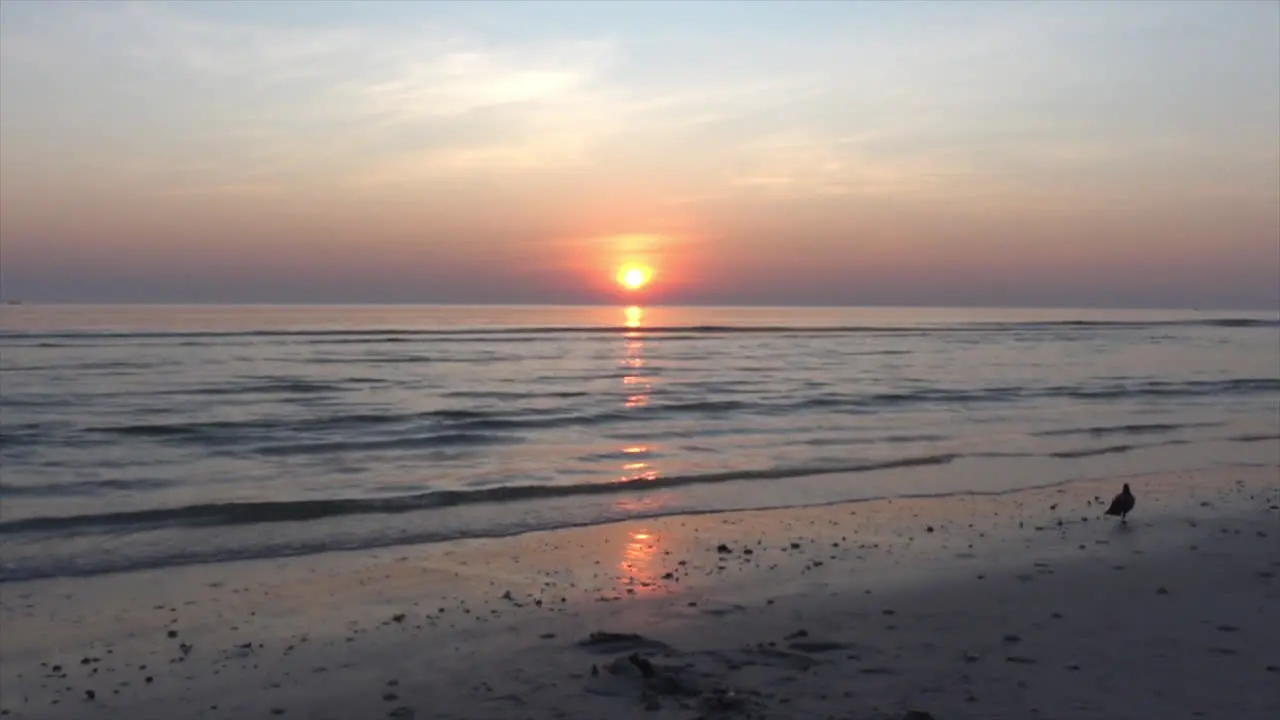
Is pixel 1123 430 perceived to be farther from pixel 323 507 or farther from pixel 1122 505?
pixel 323 507

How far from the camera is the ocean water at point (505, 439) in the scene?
45.7ft

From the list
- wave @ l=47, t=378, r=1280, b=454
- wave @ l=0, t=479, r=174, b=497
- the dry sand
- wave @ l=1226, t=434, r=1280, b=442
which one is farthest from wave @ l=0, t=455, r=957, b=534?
wave @ l=1226, t=434, r=1280, b=442

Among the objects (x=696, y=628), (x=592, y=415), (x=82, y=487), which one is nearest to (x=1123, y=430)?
(x=592, y=415)

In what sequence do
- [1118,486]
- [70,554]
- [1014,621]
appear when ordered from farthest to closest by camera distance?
[1118,486]
[70,554]
[1014,621]

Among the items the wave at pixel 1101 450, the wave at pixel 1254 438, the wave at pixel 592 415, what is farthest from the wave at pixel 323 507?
the wave at pixel 1254 438

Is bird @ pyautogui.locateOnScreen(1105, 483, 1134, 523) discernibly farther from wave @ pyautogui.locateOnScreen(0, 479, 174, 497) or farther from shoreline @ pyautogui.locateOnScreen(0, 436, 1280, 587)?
wave @ pyautogui.locateOnScreen(0, 479, 174, 497)

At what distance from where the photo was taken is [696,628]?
8359mm

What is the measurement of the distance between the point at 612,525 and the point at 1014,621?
19.7 feet

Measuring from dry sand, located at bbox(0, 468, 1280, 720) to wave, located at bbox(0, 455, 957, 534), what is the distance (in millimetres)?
2761

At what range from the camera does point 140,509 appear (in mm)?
14453

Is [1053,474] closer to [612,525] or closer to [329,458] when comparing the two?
[612,525]

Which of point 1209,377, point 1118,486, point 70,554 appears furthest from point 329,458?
point 1209,377

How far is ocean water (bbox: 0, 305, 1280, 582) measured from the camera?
1394cm

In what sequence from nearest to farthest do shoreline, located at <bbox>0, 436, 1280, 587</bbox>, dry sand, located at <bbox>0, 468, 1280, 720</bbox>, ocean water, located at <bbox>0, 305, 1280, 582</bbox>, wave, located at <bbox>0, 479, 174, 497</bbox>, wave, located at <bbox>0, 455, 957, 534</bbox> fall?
dry sand, located at <bbox>0, 468, 1280, 720</bbox> < shoreline, located at <bbox>0, 436, 1280, 587</bbox> < wave, located at <bbox>0, 455, 957, 534</bbox> < ocean water, located at <bbox>0, 305, 1280, 582</bbox> < wave, located at <bbox>0, 479, 174, 497</bbox>
